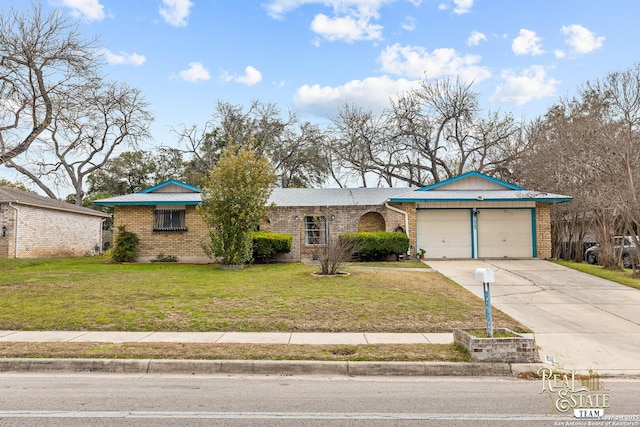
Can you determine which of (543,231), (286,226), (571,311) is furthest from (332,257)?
(543,231)

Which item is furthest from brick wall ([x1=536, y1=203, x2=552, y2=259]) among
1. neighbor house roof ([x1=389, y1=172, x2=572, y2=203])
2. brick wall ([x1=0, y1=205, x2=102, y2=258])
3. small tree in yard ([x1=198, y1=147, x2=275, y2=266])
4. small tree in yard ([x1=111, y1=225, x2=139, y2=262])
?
brick wall ([x1=0, y1=205, x2=102, y2=258])

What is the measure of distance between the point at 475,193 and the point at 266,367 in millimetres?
16208

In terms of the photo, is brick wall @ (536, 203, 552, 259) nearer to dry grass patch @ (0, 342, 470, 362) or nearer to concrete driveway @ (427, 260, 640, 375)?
concrete driveway @ (427, 260, 640, 375)

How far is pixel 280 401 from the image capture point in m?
4.83

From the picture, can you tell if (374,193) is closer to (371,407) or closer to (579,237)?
(579,237)

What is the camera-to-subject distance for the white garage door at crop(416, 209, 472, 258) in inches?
760

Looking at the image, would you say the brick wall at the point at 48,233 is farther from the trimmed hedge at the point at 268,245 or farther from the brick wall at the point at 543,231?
the brick wall at the point at 543,231

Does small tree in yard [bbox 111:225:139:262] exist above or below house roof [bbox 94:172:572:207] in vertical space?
below

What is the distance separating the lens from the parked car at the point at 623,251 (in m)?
17.7

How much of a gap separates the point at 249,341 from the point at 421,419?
3662 millimetres

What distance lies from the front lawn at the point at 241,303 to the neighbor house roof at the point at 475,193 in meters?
6.09

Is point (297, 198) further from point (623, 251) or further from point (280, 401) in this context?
point (280, 401)

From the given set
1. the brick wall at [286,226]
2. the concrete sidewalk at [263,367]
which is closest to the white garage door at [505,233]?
the brick wall at [286,226]

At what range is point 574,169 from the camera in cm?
1856
